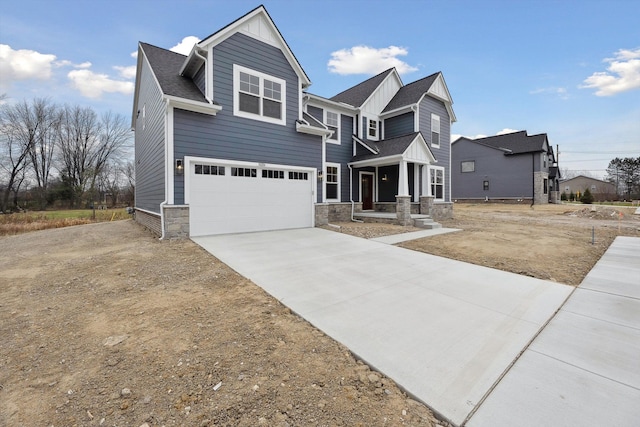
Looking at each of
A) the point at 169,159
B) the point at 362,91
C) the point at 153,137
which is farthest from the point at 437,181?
the point at 153,137

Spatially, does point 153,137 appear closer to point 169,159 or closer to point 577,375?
point 169,159

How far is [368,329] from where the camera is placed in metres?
2.99

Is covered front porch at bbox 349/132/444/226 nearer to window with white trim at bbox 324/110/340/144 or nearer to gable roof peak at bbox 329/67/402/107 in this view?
window with white trim at bbox 324/110/340/144

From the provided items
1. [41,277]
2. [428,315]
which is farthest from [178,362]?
[41,277]

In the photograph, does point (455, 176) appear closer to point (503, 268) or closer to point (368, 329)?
point (503, 268)

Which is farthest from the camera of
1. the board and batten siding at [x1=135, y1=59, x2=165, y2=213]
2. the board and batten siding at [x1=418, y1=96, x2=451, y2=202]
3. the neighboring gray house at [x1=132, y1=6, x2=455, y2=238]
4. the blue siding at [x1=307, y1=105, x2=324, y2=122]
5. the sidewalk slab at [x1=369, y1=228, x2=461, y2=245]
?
the board and batten siding at [x1=418, y1=96, x2=451, y2=202]

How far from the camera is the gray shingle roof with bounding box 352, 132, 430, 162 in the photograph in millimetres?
12273

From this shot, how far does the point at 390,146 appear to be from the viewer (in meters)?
13.0

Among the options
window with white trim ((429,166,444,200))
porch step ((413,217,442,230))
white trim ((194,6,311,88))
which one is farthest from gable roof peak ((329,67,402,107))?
porch step ((413,217,442,230))

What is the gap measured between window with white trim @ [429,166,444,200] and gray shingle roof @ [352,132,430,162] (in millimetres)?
2955

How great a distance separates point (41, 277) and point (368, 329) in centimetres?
573

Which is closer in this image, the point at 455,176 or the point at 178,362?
the point at 178,362

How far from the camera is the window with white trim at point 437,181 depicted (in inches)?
592

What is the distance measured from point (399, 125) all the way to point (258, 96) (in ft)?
27.4
